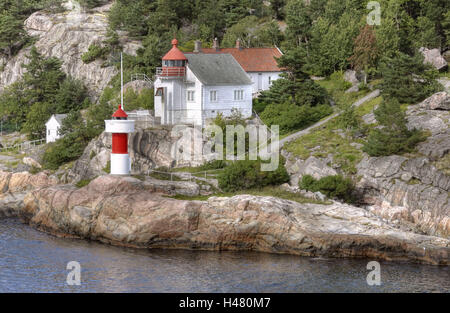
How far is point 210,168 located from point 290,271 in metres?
15.4

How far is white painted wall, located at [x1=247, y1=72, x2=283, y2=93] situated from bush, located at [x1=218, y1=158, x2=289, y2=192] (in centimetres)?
1720

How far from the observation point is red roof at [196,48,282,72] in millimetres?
66863

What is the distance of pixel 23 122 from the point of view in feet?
249

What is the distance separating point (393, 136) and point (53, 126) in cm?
3362

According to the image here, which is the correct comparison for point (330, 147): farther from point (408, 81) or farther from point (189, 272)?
point (189, 272)

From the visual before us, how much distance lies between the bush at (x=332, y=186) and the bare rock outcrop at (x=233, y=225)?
247cm

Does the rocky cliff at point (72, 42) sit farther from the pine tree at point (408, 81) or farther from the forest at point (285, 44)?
the pine tree at point (408, 81)

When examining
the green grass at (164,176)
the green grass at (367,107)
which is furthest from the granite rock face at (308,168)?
the green grass at (367,107)

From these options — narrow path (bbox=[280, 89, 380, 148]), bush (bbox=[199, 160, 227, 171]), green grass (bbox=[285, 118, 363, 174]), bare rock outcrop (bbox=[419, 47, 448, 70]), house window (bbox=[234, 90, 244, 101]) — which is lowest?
bush (bbox=[199, 160, 227, 171])

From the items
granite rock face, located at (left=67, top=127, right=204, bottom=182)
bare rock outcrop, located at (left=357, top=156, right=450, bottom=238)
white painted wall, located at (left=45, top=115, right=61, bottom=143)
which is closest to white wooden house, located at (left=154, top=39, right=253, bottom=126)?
granite rock face, located at (left=67, top=127, right=204, bottom=182)

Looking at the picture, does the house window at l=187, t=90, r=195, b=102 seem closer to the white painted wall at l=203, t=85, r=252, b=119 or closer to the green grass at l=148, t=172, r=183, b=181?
the white painted wall at l=203, t=85, r=252, b=119

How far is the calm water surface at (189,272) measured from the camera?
37094mm

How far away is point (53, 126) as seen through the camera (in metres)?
68.3
